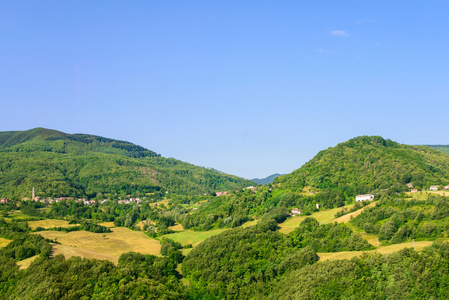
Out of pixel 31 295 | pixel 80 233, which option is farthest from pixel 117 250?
pixel 31 295

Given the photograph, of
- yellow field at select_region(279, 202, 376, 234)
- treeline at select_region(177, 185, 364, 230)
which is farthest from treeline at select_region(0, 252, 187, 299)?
treeline at select_region(177, 185, 364, 230)

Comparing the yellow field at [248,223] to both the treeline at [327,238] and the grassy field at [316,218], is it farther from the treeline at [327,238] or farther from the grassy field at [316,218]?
the treeline at [327,238]

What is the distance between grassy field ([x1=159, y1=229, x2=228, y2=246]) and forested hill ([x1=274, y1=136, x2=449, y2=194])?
1936 inches

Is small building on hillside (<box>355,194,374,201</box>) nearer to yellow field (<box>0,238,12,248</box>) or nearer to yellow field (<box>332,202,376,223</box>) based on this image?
yellow field (<box>332,202,376,223</box>)

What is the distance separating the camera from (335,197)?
141375 mm

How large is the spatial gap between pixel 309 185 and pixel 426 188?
43984 mm

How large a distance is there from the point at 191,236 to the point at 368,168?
272 feet

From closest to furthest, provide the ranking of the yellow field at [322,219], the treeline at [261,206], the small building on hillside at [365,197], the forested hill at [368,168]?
the yellow field at [322,219]
the small building on hillside at [365,197]
the treeline at [261,206]
the forested hill at [368,168]

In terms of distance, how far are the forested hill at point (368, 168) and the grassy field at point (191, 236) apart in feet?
161

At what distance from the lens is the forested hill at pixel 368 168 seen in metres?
149

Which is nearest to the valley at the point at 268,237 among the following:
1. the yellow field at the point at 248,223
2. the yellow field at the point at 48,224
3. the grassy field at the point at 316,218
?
the yellow field at the point at 48,224

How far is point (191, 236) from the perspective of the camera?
130750 millimetres

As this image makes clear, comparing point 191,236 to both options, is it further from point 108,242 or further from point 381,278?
point 381,278

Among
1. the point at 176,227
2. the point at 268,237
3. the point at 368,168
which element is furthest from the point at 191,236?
the point at 368,168
